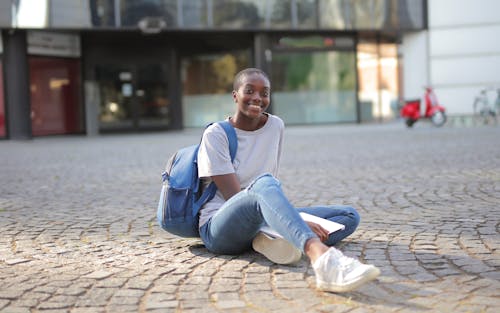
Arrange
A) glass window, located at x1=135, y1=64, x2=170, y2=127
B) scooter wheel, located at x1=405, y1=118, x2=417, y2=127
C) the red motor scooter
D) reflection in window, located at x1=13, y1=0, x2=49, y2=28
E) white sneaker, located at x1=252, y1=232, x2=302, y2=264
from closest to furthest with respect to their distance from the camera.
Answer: white sneaker, located at x1=252, y1=232, x2=302, y2=264, reflection in window, located at x1=13, y1=0, x2=49, y2=28, the red motor scooter, scooter wheel, located at x1=405, y1=118, x2=417, y2=127, glass window, located at x1=135, y1=64, x2=170, y2=127

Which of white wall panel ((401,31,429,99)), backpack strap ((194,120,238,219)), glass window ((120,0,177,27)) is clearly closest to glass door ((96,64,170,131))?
glass window ((120,0,177,27))

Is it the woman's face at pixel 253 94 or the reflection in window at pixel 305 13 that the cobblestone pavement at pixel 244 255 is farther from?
the reflection in window at pixel 305 13

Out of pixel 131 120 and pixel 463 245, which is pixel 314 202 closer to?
pixel 463 245

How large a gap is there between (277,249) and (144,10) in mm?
20190

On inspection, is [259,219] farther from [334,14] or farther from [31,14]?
[334,14]

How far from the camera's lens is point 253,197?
3.59 meters

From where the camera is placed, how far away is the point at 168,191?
161 inches

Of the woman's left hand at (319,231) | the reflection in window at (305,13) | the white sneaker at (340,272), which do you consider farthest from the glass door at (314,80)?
the white sneaker at (340,272)

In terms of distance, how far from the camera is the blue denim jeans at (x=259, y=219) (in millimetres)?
3363

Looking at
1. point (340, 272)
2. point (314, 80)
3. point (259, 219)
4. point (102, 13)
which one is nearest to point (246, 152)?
point (259, 219)

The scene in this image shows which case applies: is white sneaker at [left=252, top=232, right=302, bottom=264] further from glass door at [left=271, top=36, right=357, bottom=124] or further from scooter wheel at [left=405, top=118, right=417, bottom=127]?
glass door at [left=271, top=36, right=357, bottom=124]

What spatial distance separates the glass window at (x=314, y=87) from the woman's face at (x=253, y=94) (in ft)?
72.1

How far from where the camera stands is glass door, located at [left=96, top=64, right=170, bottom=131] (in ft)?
84.4

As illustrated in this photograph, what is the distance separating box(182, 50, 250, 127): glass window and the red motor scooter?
6.87m
